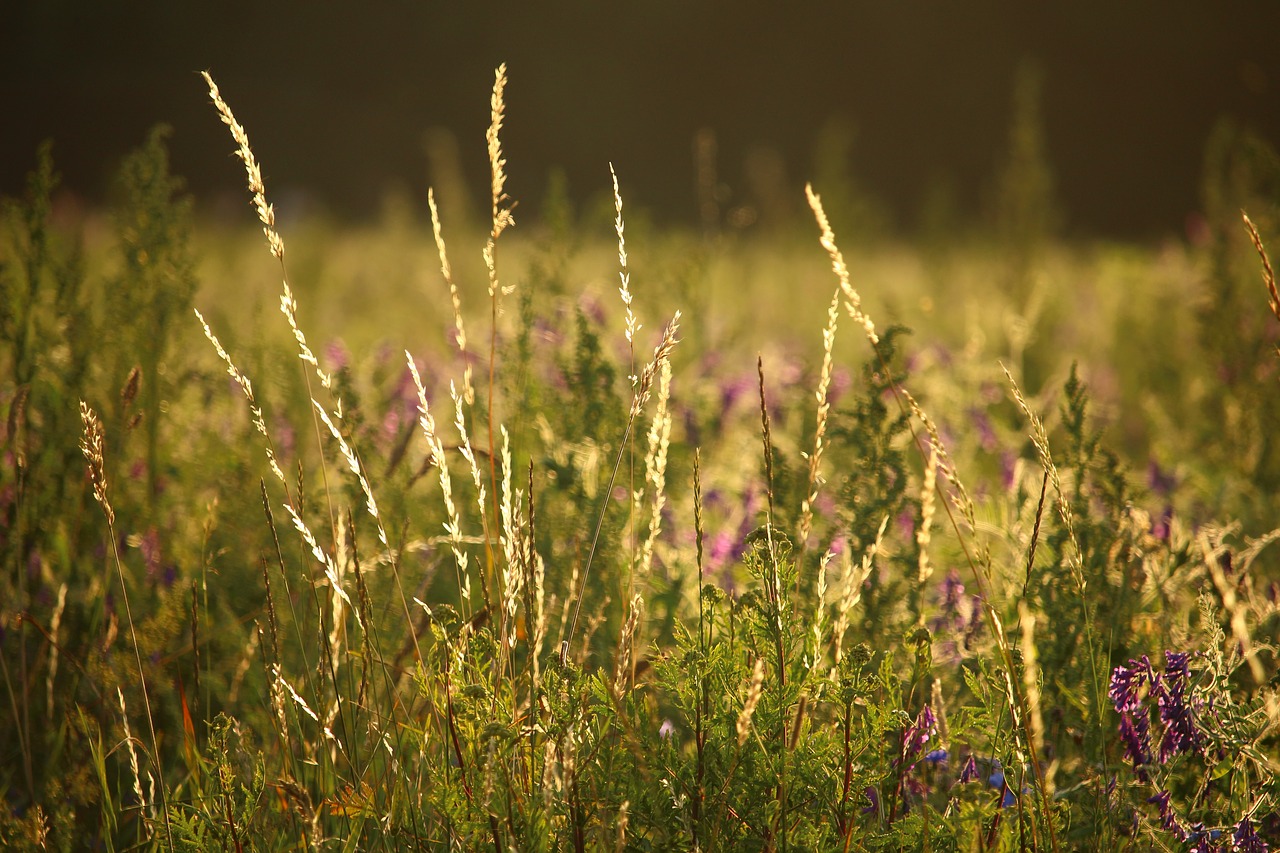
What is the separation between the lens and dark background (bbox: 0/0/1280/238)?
41.0 feet

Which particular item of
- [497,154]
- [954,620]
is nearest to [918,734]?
[954,620]

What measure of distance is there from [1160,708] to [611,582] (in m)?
0.75

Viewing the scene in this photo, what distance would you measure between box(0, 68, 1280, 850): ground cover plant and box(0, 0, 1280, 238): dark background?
1015 cm

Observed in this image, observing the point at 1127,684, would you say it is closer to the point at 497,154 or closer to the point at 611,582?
the point at 611,582

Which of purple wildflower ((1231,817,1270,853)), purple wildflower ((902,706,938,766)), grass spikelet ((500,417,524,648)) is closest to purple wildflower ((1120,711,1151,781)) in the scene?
purple wildflower ((1231,817,1270,853))

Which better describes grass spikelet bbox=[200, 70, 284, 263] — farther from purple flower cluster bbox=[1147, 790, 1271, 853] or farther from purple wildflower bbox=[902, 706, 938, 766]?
purple flower cluster bbox=[1147, 790, 1271, 853]

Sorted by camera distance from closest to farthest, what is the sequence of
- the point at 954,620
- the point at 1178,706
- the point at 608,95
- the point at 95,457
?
the point at 95,457
the point at 1178,706
the point at 954,620
the point at 608,95

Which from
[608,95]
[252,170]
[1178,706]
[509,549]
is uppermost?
[608,95]

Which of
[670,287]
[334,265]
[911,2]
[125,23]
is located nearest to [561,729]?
[670,287]

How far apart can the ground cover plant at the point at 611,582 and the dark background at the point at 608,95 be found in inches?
400

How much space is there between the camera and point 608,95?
13859 millimetres

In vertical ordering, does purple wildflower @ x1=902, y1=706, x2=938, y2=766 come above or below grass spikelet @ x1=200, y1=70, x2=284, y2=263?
below

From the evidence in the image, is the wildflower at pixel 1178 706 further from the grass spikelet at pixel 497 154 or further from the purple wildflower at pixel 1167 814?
the grass spikelet at pixel 497 154

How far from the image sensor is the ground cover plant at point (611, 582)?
0.95 m
